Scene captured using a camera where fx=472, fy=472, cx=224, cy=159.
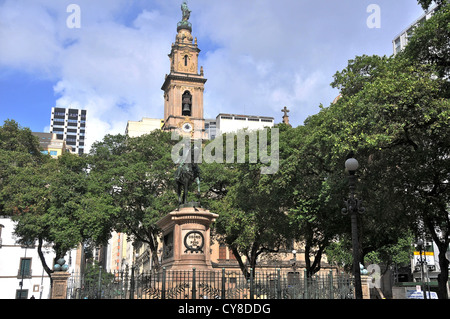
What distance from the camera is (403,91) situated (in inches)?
837

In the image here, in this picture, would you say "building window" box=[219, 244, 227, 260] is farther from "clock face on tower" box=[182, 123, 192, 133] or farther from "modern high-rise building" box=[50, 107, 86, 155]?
"modern high-rise building" box=[50, 107, 86, 155]

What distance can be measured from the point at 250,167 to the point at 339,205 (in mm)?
8411

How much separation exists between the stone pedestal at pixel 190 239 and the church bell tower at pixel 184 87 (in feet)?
162

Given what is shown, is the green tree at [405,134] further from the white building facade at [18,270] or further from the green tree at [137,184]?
the white building facade at [18,270]

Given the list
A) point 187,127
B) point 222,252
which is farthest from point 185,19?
point 222,252

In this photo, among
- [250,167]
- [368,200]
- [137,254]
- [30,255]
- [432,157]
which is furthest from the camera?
[137,254]

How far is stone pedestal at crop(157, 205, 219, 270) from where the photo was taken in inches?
754

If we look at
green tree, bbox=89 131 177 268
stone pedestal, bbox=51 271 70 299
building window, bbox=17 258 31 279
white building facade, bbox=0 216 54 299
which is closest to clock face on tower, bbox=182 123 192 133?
green tree, bbox=89 131 177 268

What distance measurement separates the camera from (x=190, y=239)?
64.2ft

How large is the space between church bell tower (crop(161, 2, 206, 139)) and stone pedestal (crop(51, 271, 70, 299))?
167 feet

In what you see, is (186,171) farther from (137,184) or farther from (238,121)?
(238,121)
